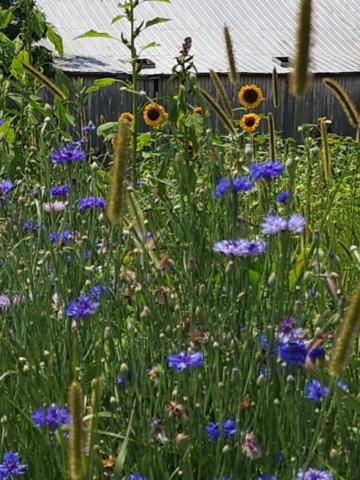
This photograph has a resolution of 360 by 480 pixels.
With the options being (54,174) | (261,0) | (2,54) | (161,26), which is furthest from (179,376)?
(261,0)

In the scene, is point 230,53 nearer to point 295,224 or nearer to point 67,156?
point 67,156

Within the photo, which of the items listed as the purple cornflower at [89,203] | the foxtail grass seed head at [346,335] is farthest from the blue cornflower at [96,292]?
the foxtail grass seed head at [346,335]

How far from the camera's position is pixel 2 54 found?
4.07 meters

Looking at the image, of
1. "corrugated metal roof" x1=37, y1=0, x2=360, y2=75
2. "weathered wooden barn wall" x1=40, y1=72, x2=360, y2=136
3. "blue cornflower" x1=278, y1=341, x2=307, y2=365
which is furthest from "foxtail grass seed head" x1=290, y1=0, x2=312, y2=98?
"corrugated metal roof" x1=37, y1=0, x2=360, y2=75

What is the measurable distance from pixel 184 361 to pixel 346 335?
447 millimetres

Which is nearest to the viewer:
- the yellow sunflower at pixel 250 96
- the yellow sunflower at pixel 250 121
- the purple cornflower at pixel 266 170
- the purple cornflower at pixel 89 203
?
the purple cornflower at pixel 266 170

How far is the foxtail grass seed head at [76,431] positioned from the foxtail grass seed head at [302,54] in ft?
2.99

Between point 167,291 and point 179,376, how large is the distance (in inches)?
11.8

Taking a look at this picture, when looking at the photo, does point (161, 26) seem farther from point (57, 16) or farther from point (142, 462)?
point (142, 462)

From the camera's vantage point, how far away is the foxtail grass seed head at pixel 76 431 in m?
1.09

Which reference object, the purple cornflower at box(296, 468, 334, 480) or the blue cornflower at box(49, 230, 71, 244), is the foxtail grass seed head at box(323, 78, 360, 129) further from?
the purple cornflower at box(296, 468, 334, 480)

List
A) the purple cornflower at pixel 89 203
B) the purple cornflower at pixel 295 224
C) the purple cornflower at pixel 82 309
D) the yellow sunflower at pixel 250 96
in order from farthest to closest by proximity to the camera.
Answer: the yellow sunflower at pixel 250 96 → the purple cornflower at pixel 89 203 → the purple cornflower at pixel 82 309 → the purple cornflower at pixel 295 224

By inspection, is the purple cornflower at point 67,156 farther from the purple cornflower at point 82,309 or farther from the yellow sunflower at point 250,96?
the yellow sunflower at point 250,96

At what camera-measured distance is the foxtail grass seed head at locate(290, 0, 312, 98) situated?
5.66 ft
